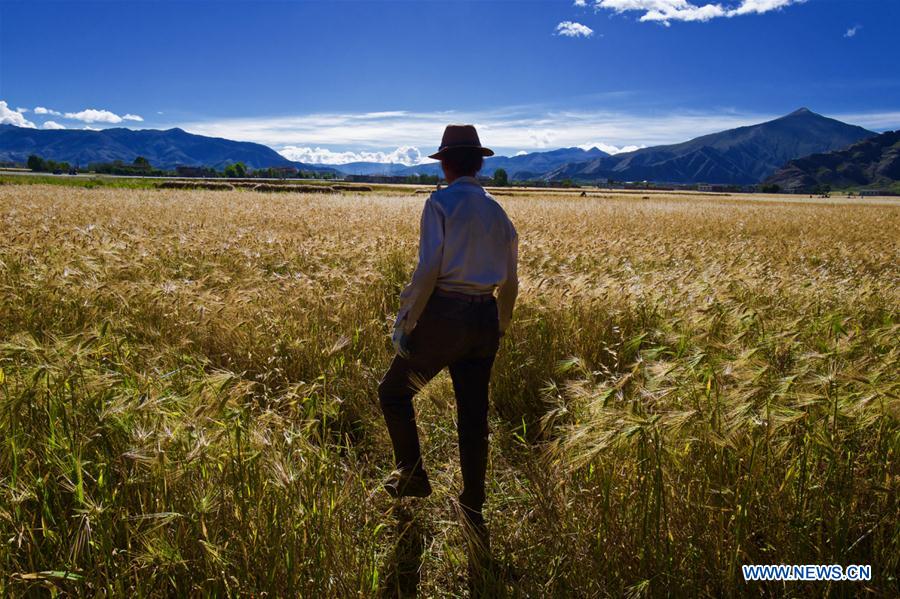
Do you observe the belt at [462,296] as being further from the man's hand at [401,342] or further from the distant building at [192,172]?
the distant building at [192,172]

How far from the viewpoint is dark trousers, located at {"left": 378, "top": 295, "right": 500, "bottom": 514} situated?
2998 millimetres

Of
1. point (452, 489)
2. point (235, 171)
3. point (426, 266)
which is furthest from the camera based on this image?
point (235, 171)

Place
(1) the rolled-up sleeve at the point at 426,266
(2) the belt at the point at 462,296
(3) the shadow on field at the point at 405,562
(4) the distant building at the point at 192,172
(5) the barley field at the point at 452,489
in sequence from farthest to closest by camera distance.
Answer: (4) the distant building at the point at 192,172 < (2) the belt at the point at 462,296 < (1) the rolled-up sleeve at the point at 426,266 < (3) the shadow on field at the point at 405,562 < (5) the barley field at the point at 452,489

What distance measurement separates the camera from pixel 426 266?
291 cm

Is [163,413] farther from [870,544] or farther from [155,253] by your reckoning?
[155,253]

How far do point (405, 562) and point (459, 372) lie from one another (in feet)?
3.70

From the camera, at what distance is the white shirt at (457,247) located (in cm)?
293

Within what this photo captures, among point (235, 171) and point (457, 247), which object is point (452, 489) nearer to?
point (457, 247)

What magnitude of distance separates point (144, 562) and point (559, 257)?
26.0 ft

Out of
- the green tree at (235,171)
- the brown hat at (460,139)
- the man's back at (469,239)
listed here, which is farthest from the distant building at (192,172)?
the man's back at (469,239)

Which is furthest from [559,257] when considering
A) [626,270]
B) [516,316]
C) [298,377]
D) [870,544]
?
[870,544]

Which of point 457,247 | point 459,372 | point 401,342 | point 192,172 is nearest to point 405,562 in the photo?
point 459,372

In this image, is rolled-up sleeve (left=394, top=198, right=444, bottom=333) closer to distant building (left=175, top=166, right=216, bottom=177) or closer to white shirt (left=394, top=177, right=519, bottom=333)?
white shirt (left=394, top=177, right=519, bottom=333)

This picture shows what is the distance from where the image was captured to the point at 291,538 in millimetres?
2107
